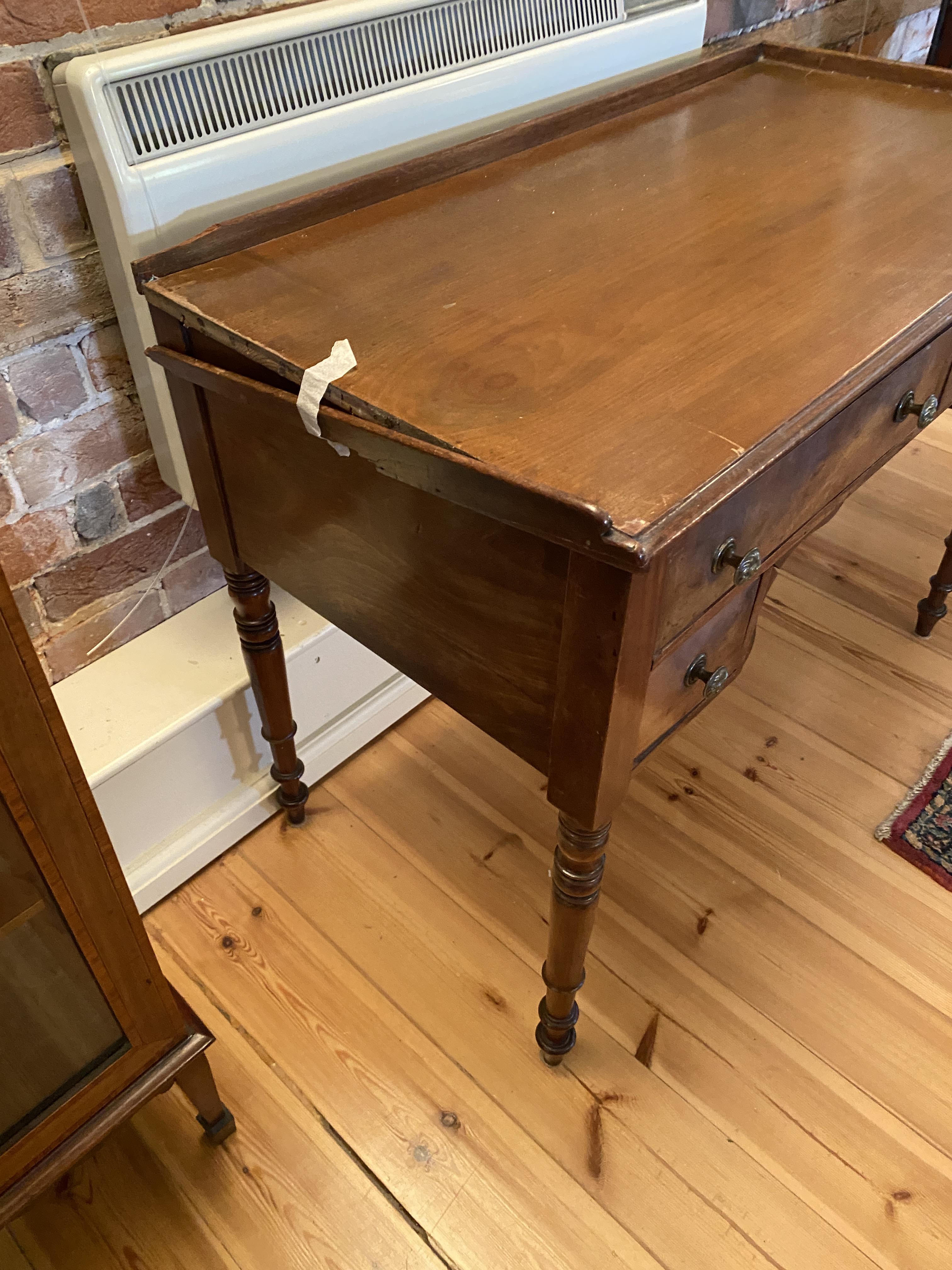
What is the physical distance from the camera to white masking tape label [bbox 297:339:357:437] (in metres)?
0.70

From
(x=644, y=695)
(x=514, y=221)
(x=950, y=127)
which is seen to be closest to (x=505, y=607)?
(x=644, y=695)

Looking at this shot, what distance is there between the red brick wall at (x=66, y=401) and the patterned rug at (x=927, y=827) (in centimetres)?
102

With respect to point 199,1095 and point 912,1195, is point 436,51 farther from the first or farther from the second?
point 912,1195

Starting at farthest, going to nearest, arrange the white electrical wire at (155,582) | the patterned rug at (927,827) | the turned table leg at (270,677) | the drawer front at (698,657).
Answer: the patterned rug at (927,827)
the white electrical wire at (155,582)
the turned table leg at (270,677)
the drawer front at (698,657)

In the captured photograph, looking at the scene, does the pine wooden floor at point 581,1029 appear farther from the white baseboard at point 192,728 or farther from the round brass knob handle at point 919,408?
the round brass knob handle at point 919,408

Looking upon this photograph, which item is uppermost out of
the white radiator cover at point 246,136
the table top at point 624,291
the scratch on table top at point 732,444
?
the white radiator cover at point 246,136

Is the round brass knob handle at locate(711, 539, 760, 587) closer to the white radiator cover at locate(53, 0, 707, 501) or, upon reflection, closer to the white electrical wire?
the white radiator cover at locate(53, 0, 707, 501)

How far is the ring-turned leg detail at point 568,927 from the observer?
817 millimetres

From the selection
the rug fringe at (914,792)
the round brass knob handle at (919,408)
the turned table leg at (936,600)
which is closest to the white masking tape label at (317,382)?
the round brass knob handle at (919,408)

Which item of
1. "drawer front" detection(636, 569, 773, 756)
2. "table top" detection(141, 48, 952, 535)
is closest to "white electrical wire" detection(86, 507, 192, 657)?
"table top" detection(141, 48, 952, 535)

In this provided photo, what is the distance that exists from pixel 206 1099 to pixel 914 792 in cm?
105

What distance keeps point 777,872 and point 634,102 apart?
1.02 m

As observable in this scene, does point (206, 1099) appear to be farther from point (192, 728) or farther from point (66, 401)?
point (66, 401)

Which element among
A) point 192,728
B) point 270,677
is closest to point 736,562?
point 270,677
